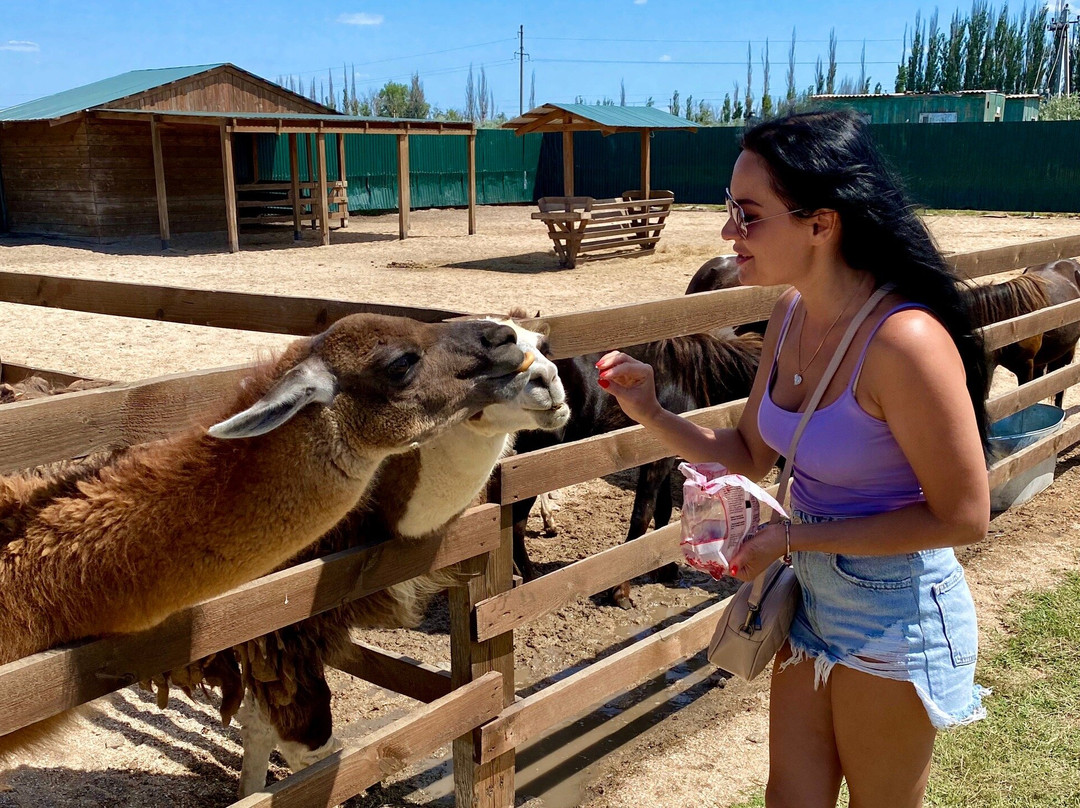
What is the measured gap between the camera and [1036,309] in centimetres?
683

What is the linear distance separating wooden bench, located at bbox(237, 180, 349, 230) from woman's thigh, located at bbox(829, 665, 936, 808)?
23.1 meters

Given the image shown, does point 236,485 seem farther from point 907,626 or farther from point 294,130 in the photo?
point 294,130

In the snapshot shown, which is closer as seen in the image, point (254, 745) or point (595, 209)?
point (254, 745)

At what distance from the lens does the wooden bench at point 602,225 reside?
63.1 ft

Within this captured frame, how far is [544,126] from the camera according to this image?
22453 mm

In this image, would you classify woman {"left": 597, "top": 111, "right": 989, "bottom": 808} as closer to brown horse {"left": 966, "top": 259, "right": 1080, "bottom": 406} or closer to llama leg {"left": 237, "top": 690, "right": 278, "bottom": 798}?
llama leg {"left": 237, "top": 690, "right": 278, "bottom": 798}

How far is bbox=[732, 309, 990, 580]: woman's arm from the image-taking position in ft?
6.07

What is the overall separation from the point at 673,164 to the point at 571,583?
33302mm

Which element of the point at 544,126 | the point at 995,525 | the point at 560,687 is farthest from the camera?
the point at 544,126

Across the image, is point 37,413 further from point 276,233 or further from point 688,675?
point 276,233

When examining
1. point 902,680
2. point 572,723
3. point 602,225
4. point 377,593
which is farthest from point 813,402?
point 602,225

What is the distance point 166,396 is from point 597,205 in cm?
1859

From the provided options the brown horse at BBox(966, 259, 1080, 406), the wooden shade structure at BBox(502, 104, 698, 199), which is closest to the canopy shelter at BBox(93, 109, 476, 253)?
the wooden shade structure at BBox(502, 104, 698, 199)

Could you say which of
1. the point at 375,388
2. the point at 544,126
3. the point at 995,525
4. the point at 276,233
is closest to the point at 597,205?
the point at 544,126
